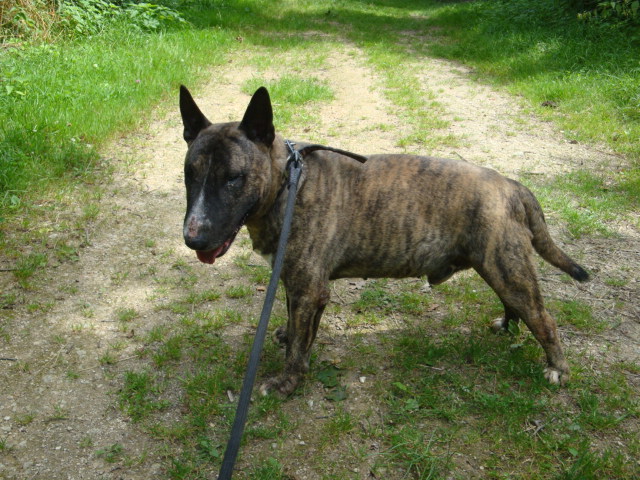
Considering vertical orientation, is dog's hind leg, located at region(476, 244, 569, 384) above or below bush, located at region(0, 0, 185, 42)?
below

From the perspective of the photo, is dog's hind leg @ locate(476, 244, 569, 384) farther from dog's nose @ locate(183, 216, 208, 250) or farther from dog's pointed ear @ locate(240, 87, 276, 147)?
dog's nose @ locate(183, 216, 208, 250)

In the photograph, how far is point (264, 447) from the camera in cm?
327

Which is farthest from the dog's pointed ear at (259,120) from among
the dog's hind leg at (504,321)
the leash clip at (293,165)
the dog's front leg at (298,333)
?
the dog's hind leg at (504,321)

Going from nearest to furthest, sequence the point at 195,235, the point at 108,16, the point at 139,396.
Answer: the point at 195,235 → the point at 139,396 → the point at 108,16

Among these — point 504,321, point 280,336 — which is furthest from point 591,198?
point 280,336

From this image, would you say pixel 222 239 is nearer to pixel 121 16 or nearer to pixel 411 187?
pixel 411 187

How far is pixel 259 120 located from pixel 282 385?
174cm

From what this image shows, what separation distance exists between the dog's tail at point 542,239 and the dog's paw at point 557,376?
65 centimetres

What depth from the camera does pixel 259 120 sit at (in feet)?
10.6

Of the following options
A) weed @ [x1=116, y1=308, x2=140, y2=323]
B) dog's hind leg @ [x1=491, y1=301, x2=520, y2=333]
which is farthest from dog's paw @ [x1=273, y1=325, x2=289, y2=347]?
dog's hind leg @ [x1=491, y1=301, x2=520, y2=333]

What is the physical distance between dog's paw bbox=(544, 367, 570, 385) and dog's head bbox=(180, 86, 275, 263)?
2.30 m

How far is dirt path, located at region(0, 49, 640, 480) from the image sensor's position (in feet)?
10.6

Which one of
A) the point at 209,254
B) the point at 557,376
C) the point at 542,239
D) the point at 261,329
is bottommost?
the point at 557,376

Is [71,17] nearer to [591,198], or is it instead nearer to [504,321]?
[591,198]
